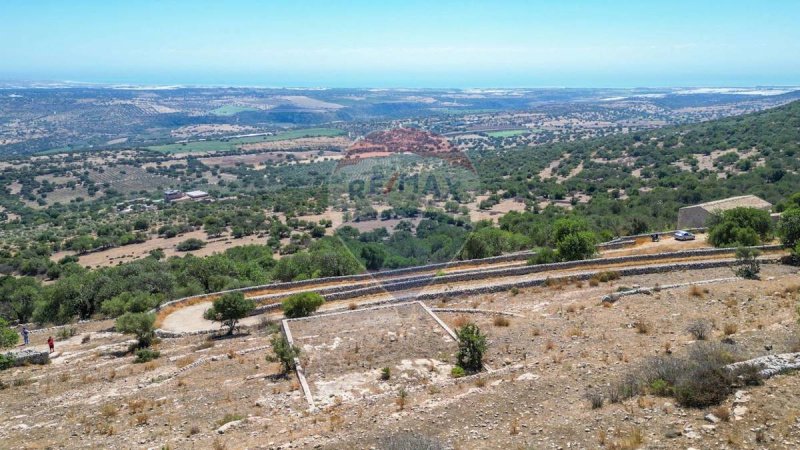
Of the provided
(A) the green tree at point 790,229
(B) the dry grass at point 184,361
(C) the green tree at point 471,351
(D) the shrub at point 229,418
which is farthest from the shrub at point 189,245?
(A) the green tree at point 790,229

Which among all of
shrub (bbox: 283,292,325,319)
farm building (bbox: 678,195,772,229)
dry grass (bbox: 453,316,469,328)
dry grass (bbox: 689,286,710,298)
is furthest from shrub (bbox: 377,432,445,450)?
farm building (bbox: 678,195,772,229)

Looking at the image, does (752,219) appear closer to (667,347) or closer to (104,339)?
(667,347)

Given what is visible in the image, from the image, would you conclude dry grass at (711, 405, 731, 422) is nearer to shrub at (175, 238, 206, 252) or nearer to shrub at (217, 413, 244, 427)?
shrub at (217, 413, 244, 427)

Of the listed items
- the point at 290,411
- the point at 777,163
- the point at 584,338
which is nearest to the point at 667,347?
the point at 584,338

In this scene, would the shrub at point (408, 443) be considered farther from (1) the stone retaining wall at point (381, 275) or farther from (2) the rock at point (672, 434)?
(1) the stone retaining wall at point (381, 275)

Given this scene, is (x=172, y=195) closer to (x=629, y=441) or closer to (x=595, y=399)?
(x=595, y=399)

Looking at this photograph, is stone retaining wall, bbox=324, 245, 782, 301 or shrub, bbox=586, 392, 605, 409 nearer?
shrub, bbox=586, 392, 605, 409
